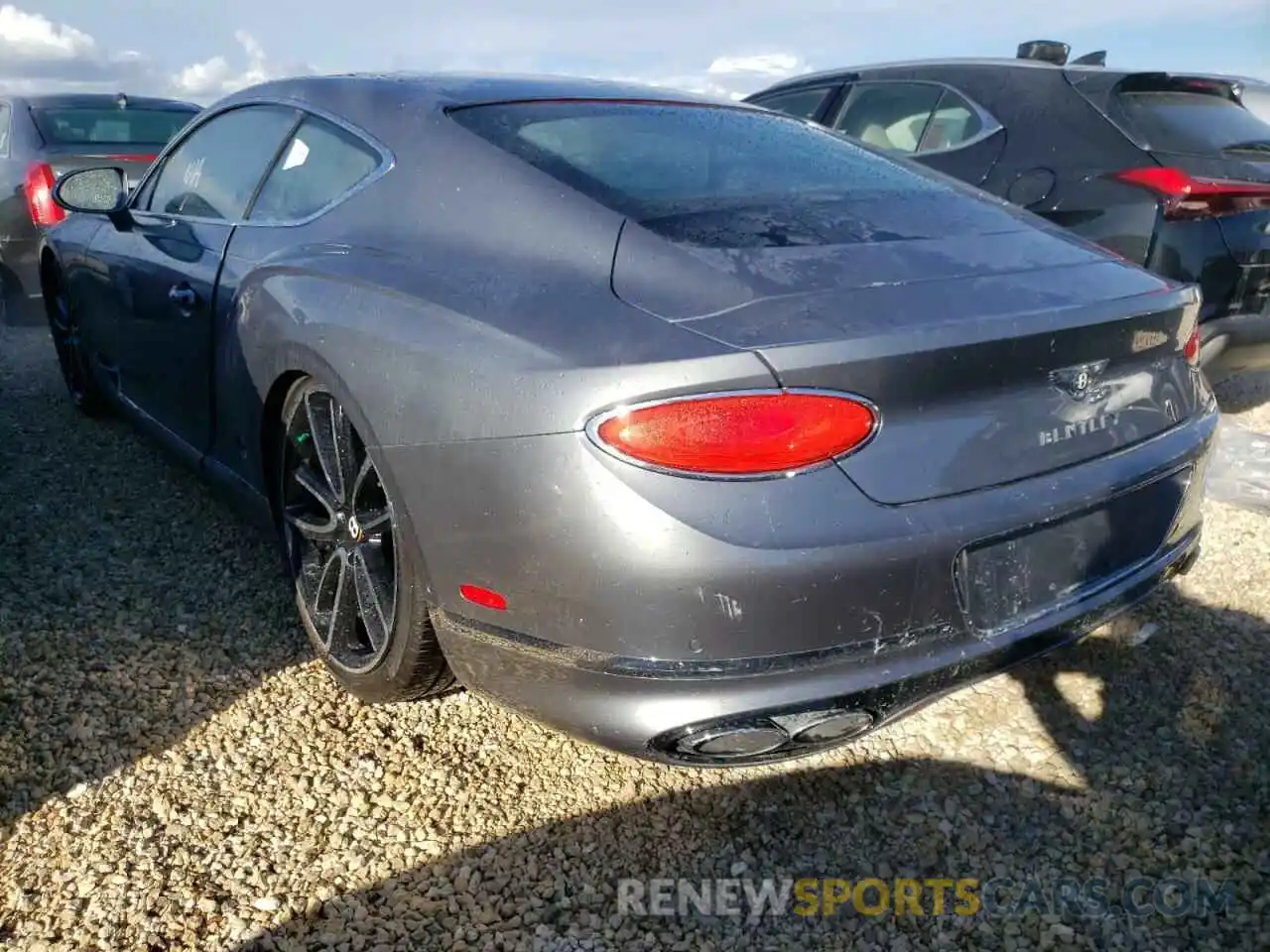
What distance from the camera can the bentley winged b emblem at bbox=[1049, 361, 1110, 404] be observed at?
1889mm

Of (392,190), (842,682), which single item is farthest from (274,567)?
(842,682)

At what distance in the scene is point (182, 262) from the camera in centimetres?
304

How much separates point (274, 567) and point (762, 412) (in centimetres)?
215

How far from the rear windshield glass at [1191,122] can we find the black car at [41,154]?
17.8 ft

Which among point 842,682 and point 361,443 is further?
point 361,443

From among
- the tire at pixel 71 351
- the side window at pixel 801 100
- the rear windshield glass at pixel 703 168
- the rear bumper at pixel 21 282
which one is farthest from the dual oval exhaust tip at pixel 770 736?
the rear bumper at pixel 21 282

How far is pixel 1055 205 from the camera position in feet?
13.6

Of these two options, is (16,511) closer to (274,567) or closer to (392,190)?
(274,567)

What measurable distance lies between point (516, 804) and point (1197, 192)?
343 centimetres

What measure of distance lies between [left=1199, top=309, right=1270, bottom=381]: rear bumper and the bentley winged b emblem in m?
2.45

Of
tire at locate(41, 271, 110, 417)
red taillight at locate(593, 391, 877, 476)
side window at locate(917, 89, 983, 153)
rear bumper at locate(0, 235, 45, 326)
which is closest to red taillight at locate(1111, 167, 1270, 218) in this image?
side window at locate(917, 89, 983, 153)

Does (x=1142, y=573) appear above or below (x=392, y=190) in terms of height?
below

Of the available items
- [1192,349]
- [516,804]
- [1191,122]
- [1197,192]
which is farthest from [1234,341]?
[516,804]

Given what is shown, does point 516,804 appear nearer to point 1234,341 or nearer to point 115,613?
point 115,613
